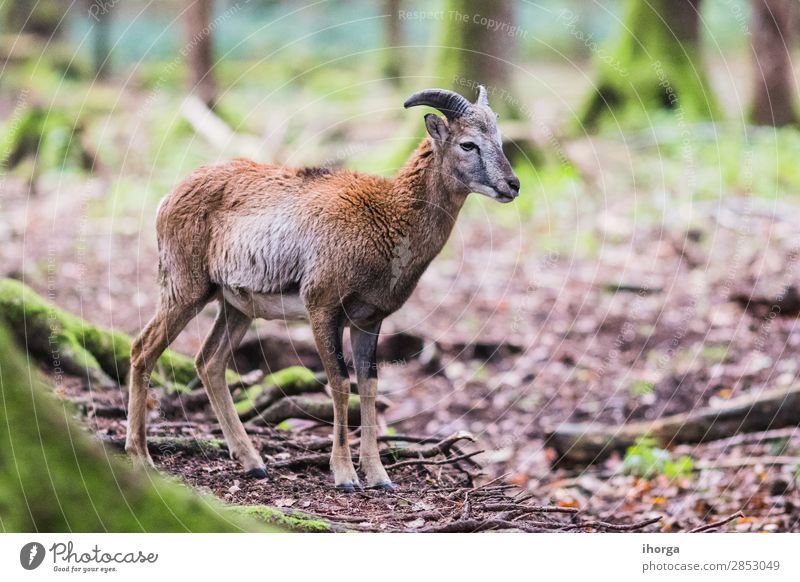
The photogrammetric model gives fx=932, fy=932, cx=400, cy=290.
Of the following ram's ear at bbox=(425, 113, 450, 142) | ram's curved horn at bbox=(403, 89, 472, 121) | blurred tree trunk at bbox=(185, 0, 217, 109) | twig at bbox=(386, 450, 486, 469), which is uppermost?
blurred tree trunk at bbox=(185, 0, 217, 109)

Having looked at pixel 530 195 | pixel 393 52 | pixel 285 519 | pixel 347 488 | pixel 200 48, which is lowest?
pixel 285 519

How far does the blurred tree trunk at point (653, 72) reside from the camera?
49.1ft

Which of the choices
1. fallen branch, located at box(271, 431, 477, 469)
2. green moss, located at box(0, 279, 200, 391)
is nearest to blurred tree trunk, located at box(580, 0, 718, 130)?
fallen branch, located at box(271, 431, 477, 469)

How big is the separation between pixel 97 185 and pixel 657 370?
9468 mm

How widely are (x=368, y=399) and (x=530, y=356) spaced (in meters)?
4.67

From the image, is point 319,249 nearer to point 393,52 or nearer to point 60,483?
point 60,483

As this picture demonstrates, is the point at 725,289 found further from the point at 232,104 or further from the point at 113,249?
the point at 232,104

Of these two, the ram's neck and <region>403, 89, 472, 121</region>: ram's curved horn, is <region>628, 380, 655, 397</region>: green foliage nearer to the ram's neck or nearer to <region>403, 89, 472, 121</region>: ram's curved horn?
the ram's neck

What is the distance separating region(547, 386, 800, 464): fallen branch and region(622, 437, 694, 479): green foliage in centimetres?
11

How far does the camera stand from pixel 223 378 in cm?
700

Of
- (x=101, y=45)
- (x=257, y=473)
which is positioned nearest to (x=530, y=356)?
(x=257, y=473)

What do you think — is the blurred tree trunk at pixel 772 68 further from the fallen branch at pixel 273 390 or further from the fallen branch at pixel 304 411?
the fallen branch at pixel 304 411

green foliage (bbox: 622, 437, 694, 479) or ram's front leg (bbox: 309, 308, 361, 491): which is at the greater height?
ram's front leg (bbox: 309, 308, 361, 491)

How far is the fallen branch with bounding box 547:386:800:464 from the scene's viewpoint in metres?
8.52
